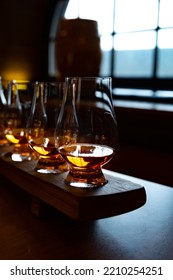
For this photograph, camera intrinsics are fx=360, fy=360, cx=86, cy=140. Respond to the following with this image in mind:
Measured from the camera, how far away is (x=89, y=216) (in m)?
0.49

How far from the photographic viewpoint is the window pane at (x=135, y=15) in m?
2.52

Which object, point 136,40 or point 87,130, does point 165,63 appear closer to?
point 136,40

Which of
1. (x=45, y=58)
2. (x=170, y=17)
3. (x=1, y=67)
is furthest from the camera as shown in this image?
(x=45, y=58)

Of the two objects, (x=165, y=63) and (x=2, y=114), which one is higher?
(x=165, y=63)

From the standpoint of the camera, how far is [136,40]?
9.02 feet

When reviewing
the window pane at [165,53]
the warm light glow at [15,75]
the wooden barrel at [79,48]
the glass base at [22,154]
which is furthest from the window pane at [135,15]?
the glass base at [22,154]

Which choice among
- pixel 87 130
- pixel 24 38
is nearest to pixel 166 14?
pixel 24 38

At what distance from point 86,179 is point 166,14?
2.15 metres

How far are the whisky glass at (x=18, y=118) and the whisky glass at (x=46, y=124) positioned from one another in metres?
0.10

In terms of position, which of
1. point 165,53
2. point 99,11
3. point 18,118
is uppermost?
point 99,11

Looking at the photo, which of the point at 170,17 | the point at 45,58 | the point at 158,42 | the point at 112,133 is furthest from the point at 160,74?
the point at 112,133

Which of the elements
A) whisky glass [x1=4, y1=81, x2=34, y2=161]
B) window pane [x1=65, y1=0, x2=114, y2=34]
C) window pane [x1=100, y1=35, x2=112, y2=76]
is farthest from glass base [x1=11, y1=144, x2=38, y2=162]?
window pane [x1=100, y1=35, x2=112, y2=76]

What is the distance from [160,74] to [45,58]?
1817 mm
